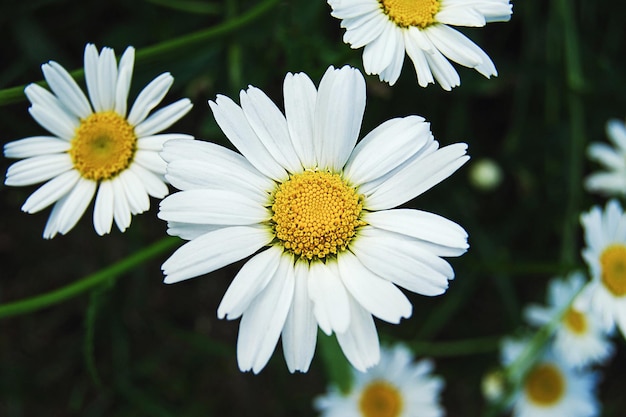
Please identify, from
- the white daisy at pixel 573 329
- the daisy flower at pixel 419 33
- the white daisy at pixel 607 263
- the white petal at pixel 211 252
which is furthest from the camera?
the white daisy at pixel 573 329

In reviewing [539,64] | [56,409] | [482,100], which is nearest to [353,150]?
[539,64]

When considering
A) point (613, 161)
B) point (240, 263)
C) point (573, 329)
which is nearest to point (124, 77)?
point (240, 263)

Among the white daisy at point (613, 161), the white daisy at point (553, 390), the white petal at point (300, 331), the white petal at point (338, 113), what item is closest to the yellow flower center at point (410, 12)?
the white petal at point (338, 113)

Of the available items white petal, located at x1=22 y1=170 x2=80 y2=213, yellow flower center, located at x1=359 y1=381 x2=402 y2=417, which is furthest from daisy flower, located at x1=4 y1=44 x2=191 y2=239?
yellow flower center, located at x1=359 y1=381 x2=402 y2=417

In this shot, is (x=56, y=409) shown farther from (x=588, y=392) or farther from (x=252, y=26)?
(x=588, y=392)

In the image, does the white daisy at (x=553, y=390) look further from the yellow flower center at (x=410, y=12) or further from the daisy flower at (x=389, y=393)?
the yellow flower center at (x=410, y=12)

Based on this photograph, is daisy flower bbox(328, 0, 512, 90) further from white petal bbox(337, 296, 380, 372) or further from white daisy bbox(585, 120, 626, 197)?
white daisy bbox(585, 120, 626, 197)

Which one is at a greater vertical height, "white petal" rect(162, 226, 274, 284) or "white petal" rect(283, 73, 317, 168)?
"white petal" rect(283, 73, 317, 168)
